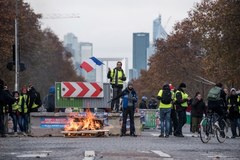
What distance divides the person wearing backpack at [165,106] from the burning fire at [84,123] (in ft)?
8.48

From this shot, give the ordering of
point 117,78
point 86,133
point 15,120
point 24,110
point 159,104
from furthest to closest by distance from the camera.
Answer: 1. point 15,120
2. point 24,110
3. point 159,104
4. point 117,78
5. point 86,133

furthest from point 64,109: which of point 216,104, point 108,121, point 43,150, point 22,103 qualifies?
point 43,150

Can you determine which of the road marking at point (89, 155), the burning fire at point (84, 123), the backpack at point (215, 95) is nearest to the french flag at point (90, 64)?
the burning fire at point (84, 123)

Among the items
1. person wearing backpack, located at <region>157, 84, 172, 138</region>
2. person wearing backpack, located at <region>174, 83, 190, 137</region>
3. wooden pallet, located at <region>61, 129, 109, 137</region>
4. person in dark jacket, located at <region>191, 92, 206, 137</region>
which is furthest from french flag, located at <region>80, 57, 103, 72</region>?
person in dark jacket, located at <region>191, 92, 206, 137</region>

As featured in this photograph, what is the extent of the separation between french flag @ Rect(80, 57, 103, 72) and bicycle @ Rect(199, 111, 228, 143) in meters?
5.58

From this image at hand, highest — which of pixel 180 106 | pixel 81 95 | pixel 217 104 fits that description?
pixel 81 95

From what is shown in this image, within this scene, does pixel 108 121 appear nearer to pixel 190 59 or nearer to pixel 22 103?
pixel 22 103

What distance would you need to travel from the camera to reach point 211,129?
25.9 metres

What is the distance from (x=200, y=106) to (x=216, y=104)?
10063mm

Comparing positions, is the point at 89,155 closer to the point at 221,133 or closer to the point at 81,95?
the point at 221,133

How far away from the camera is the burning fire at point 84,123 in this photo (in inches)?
1121

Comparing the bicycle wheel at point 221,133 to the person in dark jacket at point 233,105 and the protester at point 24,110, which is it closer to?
the person in dark jacket at point 233,105

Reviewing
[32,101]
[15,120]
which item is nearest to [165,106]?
[32,101]

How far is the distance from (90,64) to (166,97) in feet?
9.35
